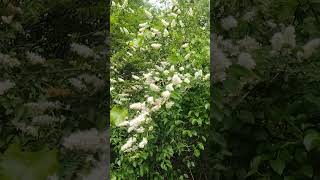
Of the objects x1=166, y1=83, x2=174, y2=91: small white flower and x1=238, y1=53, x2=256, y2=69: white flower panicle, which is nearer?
x1=238, y1=53, x2=256, y2=69: white flower panicle

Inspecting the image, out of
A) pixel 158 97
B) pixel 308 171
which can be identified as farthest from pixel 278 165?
pixel 158 97

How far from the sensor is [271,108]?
116cm

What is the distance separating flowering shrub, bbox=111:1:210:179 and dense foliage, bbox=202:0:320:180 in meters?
0.83

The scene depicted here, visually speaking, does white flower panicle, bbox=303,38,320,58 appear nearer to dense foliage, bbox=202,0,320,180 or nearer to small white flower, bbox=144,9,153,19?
dense foliage, bbox=202,0,320,180

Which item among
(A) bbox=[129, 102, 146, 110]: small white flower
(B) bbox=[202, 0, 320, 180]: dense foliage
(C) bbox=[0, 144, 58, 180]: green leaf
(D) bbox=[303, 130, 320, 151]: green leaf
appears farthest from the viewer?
(A) bbox=[129, 102, 146, 110]: small white flower

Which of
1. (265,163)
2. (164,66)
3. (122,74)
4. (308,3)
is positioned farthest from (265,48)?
(122,74)

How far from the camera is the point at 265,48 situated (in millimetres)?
1249

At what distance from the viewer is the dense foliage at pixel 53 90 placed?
1104 millimetres

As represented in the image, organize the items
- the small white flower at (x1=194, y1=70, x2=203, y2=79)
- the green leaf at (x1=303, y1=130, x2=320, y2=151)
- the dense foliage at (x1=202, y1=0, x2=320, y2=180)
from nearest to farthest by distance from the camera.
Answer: the green leaf at (x1=303, y1=130, x2=320, y2=151) → the dense foliage at (x1=202, y1=0, x2=320, y2=180) → the small white flower at (x1=194, y1=70, x2=203, y2=79)

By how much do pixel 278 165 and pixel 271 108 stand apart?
153 mm

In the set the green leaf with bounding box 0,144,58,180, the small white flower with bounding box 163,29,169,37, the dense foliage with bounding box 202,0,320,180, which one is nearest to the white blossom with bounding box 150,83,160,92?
the small white flower with bounding box 163,29,169,37

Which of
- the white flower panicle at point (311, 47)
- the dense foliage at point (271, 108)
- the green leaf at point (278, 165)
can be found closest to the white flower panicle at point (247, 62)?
the dense foliage at point (271, 108)

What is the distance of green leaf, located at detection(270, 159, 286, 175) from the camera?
1061 millimetres

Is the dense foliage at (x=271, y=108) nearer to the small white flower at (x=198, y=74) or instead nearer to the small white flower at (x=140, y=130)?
the small white flower at (x=140, y=130)
